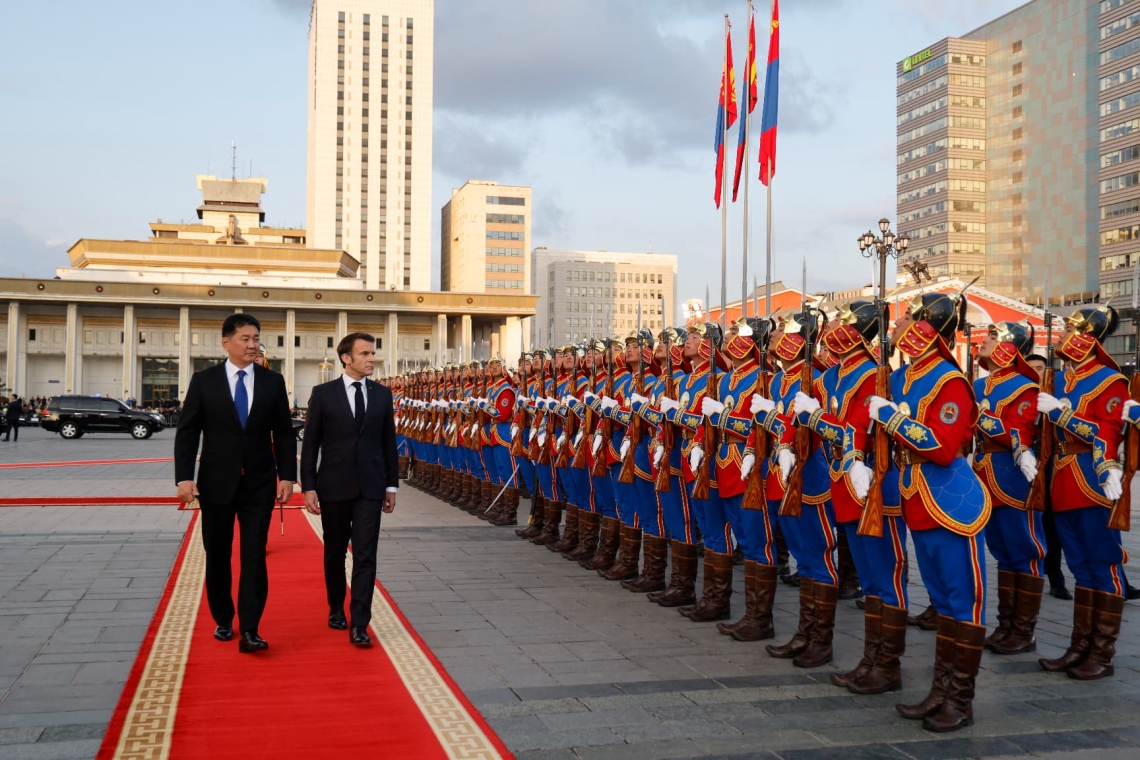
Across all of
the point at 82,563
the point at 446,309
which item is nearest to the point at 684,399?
the point at 82,563

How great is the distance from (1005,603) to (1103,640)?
716mm

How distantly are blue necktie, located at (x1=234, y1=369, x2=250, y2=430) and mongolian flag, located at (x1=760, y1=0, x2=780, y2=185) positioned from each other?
7873 mm

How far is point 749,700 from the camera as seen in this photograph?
4.75 metres

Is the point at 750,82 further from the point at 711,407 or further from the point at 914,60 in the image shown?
the point at 914,60

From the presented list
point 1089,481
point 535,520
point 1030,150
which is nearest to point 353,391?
point 1089,481

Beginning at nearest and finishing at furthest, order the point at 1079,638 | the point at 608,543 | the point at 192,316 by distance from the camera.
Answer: the point at 1079,638
the point at 608,543
the point at 192,316

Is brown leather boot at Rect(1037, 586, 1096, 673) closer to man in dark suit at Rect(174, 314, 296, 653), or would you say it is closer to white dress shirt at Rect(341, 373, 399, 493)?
white dress shirt at Rect(341, 373, 399, 493)

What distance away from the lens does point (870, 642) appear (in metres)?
5.05

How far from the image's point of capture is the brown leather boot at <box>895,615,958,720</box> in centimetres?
447

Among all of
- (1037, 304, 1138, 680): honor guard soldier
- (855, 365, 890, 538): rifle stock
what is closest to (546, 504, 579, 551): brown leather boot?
(1037, 304, 1138, 680): honor guard soldier

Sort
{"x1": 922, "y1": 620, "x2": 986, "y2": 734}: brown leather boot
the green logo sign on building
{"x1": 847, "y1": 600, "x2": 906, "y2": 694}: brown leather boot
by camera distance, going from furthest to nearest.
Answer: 1. the green logo sign on building
2. {"x1": 847, "y1": 600, "x2": 906, "y2": 694}: brown leather boot
3. {"x1": 922, "y1": 620, "x2": 986, "y2": 734}: brown leather boot

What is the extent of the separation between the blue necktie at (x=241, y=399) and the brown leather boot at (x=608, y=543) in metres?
3.55

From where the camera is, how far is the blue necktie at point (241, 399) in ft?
18.7

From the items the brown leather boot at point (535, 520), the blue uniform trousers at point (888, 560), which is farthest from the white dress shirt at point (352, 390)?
the brown leather boot at point (535, 520)
